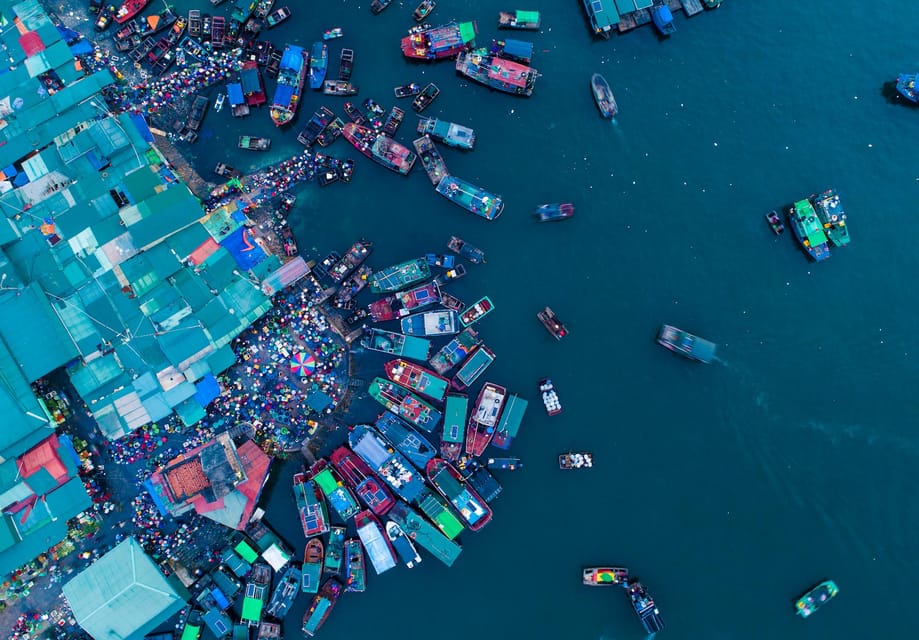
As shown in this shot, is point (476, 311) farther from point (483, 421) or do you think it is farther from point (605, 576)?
point (605, 576)

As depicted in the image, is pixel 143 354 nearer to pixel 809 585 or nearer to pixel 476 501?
pixel 476 501

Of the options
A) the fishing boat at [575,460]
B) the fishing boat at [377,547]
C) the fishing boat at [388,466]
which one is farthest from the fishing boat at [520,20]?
the fishing boat at [377,547]

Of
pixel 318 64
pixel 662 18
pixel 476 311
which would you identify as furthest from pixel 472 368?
pixel 662 18

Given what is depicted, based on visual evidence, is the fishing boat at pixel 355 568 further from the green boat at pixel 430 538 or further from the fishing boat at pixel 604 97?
the fishing boat at pixel 604 97

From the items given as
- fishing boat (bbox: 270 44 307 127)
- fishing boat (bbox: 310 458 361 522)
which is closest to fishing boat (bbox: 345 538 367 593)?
fishing boat (bbox: 310 458 361 522)

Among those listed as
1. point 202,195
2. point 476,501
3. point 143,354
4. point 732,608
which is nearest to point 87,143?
point 202,195
